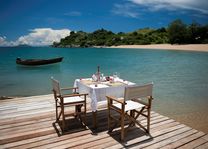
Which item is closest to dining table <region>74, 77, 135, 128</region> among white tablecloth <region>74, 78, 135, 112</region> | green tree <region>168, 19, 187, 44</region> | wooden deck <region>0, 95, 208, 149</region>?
white tablecloth <region>74, 78, 135, 112</region>

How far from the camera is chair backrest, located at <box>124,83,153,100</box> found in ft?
11.3

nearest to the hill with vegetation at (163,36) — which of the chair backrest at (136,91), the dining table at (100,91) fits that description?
the dining table at (100,91)

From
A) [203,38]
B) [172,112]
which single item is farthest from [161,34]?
[172,112]

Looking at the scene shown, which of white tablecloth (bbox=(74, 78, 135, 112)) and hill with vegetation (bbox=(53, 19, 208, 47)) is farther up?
hill with vegetation (bbox=(53, 19, 208, 47))

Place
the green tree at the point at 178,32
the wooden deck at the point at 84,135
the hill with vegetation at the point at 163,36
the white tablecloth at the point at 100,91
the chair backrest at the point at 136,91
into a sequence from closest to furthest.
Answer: the chair backrest at the point at 136,91
the wooden deck at the point at 84,135
the white tablecloth at the point at 100,91
the hill with vegetation at the point at 163,36
the green tree at the point at 178,32

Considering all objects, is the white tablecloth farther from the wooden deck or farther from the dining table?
the wooden deck

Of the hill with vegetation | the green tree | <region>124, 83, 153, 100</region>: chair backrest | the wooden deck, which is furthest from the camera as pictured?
the green tree

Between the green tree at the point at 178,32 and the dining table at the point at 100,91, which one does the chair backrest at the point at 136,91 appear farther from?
the green tree at the point at 178,32

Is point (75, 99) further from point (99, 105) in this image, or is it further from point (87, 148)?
point (99, 105)

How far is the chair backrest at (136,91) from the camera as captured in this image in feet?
11.3

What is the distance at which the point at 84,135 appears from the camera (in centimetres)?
390

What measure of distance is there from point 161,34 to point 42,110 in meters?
85.6

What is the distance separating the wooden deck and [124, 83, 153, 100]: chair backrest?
92 centimetres

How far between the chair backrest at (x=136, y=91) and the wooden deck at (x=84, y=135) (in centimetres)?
92
